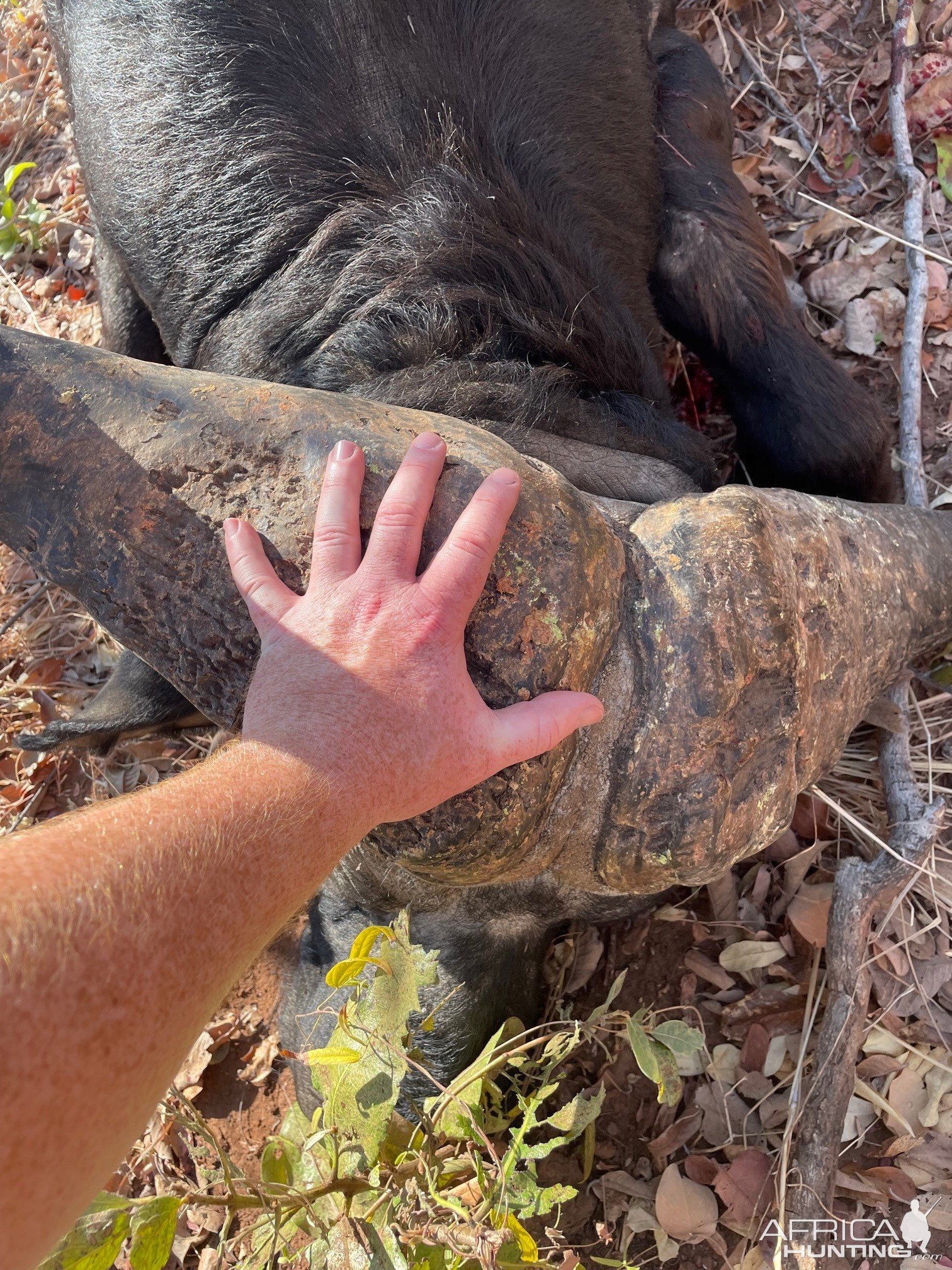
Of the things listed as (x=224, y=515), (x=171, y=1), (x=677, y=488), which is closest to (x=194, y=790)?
(x=224, y=515)

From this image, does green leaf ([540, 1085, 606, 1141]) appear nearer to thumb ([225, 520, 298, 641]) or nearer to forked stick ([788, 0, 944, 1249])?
forked stick ([788, 0, 944, 1249])

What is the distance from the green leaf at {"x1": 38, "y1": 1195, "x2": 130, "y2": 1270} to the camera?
1.62m

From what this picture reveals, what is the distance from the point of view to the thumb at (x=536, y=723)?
1.55 meters

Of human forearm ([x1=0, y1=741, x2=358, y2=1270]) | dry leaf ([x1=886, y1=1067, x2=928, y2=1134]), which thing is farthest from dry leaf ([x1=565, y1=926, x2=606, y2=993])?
human forearm ([x1=0, y1=741, x2=358, y2=1270])

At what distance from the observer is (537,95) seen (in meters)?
2.68

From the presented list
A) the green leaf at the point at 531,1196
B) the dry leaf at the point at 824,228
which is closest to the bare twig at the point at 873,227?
the dry leaf at the point at 824,228

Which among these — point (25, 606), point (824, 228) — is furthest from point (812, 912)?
point (25, 606)

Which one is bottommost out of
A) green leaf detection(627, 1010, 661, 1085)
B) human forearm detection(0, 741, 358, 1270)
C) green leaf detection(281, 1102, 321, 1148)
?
green leaf detection(627, 1010, 661, 1085)

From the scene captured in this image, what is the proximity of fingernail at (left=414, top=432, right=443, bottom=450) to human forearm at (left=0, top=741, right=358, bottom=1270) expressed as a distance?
62 cm

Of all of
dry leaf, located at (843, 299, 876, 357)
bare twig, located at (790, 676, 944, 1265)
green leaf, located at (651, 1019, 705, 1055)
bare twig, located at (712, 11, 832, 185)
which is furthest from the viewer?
bare twig, located at (712, 11, 832, 185)

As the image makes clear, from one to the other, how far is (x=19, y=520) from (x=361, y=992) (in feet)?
4.07

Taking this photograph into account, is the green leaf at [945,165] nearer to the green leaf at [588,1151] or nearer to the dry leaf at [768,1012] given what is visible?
the dry leaf at [768,1012]

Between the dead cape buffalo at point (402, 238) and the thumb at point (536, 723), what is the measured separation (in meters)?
0.48

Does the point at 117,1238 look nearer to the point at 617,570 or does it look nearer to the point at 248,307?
the point at 617,570
